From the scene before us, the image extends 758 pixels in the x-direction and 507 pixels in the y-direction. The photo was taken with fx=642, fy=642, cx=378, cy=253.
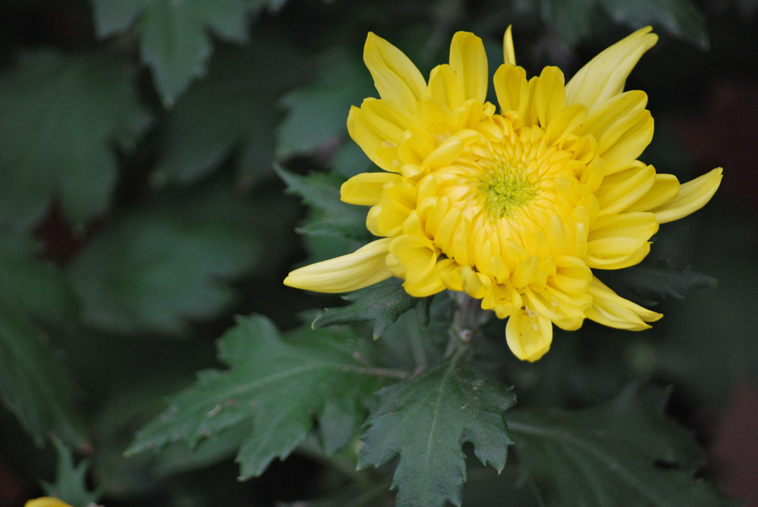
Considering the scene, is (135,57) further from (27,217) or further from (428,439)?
(428,439)

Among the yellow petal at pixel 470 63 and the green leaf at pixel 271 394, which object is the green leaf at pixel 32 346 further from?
the yellow petal at pixel 470 63

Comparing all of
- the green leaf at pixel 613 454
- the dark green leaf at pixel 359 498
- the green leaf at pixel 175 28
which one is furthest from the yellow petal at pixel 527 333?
the green leaf at pixel 175 28

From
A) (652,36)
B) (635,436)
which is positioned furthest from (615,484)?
(652,36)

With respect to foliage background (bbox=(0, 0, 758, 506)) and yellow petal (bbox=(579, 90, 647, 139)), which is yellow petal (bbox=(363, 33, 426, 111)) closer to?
yellow petal (bbox=(579, 90, 647, 139))

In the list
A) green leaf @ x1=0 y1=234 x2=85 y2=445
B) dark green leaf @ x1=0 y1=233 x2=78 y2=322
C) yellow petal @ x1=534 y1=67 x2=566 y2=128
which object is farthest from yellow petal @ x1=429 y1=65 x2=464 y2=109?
dark green leaf @ x1=0 y1=233 x2=78 y2=322

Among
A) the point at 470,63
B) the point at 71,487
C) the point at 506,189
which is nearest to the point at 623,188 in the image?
the point at 506,189

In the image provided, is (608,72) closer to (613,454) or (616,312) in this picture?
(616,312)
